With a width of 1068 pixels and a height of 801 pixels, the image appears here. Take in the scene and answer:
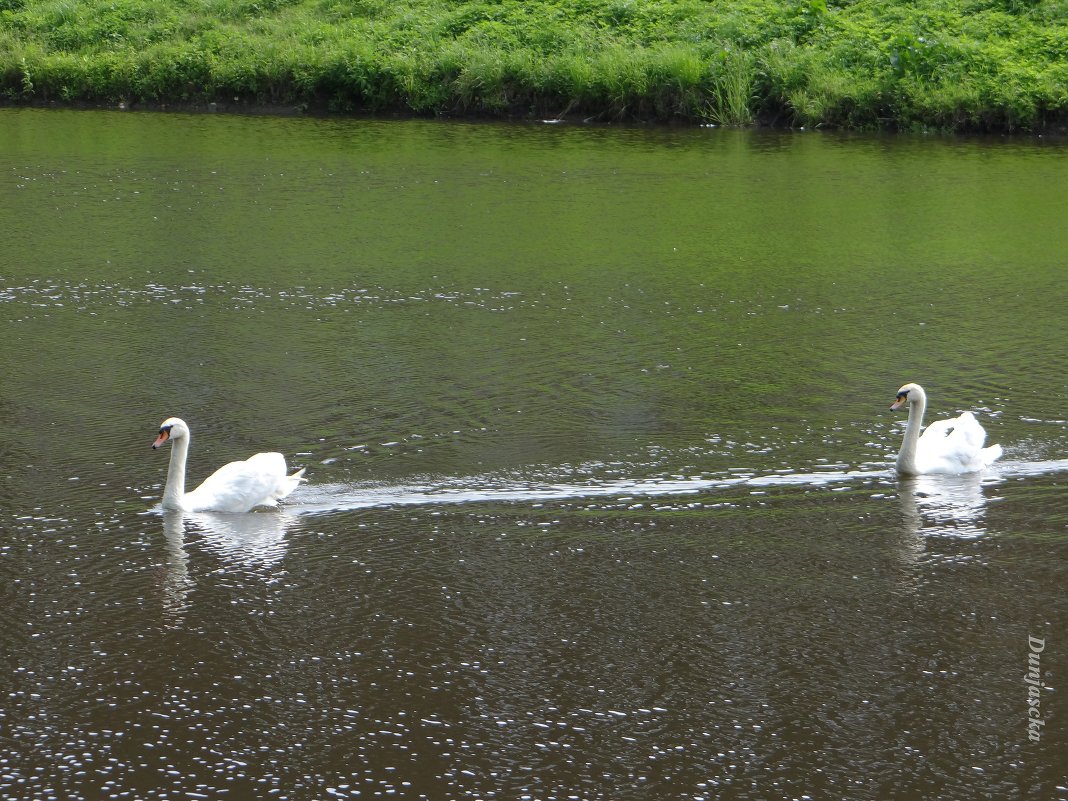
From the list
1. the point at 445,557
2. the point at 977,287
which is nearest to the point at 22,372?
the point at 445,557

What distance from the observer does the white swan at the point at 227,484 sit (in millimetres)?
7254

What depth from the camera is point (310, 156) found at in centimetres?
1923

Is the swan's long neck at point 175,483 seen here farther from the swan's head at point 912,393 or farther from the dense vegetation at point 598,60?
the dense vegetation at point 598,60

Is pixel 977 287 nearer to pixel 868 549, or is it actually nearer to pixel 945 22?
pixel 868 549

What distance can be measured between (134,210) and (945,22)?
15465 millimetres

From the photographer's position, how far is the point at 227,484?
7.33m

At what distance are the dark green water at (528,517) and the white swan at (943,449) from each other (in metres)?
0.11

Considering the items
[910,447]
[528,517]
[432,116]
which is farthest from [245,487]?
[432,116]

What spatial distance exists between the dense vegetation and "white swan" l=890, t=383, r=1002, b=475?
1527 centimetres

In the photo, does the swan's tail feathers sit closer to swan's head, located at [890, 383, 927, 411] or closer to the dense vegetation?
swan's head, located at [890, 383, 927, 411]

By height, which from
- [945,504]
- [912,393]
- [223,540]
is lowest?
[945,504]

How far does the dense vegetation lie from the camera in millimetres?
22766

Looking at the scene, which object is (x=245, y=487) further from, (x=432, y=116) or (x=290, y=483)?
(x=432, y=116)

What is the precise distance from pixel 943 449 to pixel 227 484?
383cm
